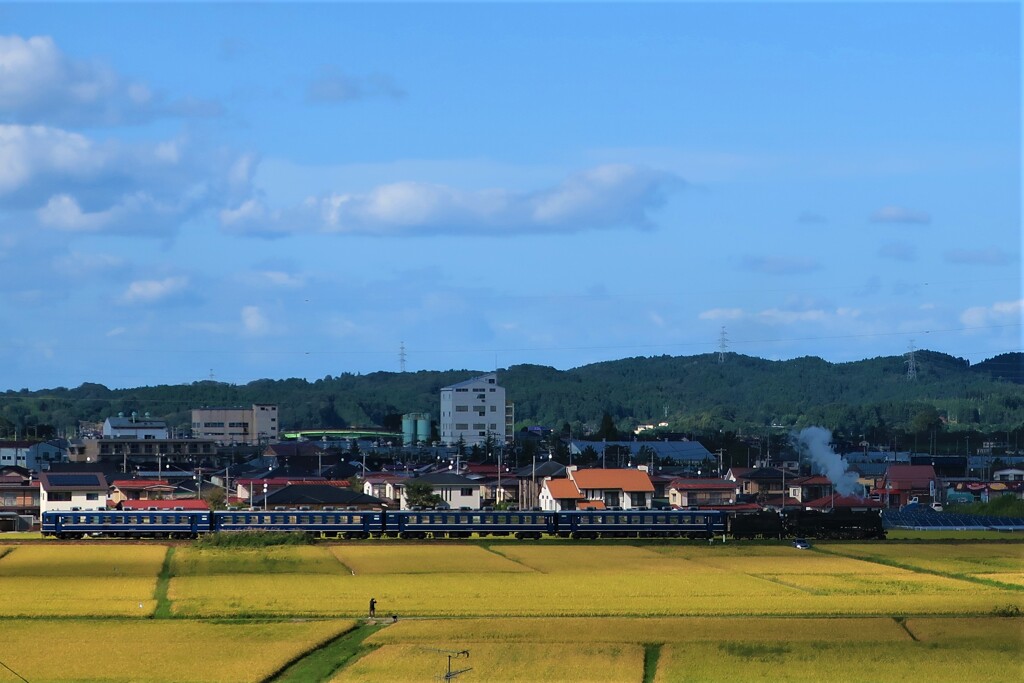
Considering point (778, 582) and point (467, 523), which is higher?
point (467, 523)

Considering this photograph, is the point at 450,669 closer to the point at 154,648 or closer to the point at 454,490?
the point at 154,648

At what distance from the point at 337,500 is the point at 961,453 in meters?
91.7

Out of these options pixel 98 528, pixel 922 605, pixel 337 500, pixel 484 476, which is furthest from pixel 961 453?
pixel 922 605

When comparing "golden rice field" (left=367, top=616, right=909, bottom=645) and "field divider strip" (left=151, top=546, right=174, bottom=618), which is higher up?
"field divider strip" (left=151, top=546, right=174, bottom=618)

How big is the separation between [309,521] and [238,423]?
348 feet

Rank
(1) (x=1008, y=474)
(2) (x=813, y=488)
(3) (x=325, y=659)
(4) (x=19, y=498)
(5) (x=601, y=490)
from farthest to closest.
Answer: (1) (x=1008, y=474)
(2) (x=813, y=488)
(4) (x=19, y=498)
(5) (x=601, y=490)
(3) (x=325, y=659)

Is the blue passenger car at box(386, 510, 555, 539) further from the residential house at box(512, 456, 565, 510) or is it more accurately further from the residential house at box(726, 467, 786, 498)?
the residential house at box(726, 467, 786, 498)

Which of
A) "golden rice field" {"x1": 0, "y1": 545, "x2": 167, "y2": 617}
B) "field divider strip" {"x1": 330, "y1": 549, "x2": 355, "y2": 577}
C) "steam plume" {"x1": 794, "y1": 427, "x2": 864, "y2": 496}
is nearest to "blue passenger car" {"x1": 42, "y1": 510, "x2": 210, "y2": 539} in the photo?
"golden rice field" {"x1": 0, "y1": 545, "x2": 167, "y2": 617}

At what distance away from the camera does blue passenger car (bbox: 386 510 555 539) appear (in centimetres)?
7094

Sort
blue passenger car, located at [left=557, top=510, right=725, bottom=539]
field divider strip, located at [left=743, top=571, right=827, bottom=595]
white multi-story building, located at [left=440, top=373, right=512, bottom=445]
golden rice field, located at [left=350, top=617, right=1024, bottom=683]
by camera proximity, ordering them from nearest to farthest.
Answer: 1. golden rice field, located at [left=350, top=617, right=1024, bottom=683]
2. field divider strip, located at [left=743, top=571, right=827, bottom=595]
3. blue passenger car, located at [left=557, top=510, right=725, bottom=539]
4. white multi-story building, located at [left=440, top=373, right=512, bottom=445]

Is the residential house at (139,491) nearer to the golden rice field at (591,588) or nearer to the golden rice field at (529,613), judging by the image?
the golden rice field at (529,613)

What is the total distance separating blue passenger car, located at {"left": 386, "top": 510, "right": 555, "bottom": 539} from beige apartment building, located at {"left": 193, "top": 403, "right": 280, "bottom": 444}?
334 feet

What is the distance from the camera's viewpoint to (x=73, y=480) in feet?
286

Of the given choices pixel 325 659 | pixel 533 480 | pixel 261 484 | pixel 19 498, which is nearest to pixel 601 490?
pixel 533 480
